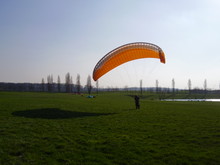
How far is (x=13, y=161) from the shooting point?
5496 mm

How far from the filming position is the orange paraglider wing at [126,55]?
60.1 ft

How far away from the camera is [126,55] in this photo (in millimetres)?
19250

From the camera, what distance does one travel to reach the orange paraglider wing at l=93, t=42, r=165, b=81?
18312 millimetres

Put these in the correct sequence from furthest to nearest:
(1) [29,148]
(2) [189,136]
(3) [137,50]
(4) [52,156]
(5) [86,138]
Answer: (3) [137,50]
(2) [189,136]
(5) [86,138]
(1) [29,148]
(4) [52,156]

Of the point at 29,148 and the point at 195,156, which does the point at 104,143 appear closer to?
the point at 29,148

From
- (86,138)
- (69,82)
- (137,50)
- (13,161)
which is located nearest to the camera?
(13,161)

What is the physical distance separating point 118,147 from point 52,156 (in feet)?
8.58

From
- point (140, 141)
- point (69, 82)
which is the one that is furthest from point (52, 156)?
point (69, 82)

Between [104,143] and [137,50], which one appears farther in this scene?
[137,50]

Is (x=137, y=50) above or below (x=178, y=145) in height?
above

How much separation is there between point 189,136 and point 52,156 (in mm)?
6953

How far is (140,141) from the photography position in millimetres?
8031

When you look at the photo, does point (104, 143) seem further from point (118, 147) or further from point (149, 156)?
point (149, 156)

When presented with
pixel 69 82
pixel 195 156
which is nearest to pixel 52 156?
pixel 195 156
